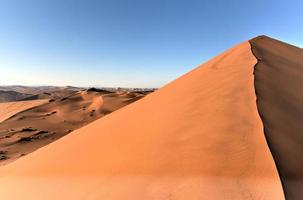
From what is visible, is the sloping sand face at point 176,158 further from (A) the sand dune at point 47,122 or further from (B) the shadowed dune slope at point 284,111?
(A) the sand dune at point 47,122

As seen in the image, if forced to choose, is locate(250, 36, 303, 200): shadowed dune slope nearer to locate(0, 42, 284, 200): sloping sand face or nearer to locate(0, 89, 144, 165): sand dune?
locate(0, 42, 284, 200): sloping sand face

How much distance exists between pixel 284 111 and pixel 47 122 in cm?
1462

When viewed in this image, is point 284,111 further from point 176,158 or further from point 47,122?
point 47,122

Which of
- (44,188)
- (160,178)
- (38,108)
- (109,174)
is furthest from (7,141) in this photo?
(160,178)

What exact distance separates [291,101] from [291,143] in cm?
151

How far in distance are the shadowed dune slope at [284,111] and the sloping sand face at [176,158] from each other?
129mm

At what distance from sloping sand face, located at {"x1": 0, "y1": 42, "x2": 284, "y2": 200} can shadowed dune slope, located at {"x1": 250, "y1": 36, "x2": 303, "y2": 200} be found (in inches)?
5.1

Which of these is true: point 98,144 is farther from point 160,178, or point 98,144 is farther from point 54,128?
point 54,128

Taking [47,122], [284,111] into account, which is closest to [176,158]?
[284,111]

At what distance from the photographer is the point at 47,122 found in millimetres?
16453

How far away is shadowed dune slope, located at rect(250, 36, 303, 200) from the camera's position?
120 inches

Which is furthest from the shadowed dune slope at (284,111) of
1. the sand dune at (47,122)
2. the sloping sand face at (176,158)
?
the sand dune at (47,122)

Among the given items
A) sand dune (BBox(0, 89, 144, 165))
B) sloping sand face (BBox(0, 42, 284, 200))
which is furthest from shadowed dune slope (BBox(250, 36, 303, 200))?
sand dune (BBox(0, 89, 144, 165))

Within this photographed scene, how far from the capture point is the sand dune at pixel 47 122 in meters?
11.9
